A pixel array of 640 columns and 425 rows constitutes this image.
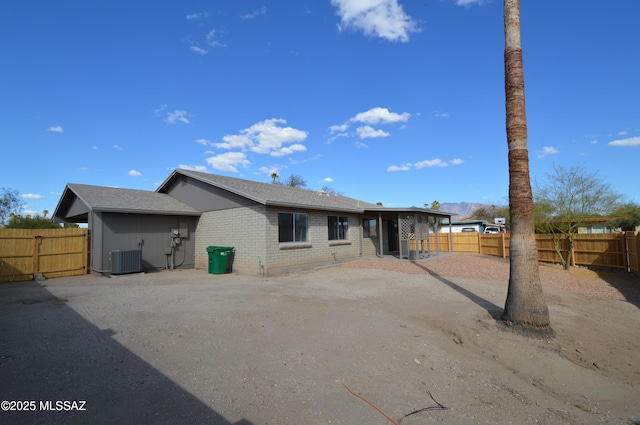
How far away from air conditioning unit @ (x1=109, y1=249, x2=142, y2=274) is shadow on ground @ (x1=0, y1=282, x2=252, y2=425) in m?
6.91

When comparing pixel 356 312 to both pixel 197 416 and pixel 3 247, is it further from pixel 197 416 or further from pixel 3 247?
pixel 3 247

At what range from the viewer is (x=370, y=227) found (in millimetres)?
19906

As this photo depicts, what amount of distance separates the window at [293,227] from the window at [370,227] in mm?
5494

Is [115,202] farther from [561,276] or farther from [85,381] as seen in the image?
[561,276]

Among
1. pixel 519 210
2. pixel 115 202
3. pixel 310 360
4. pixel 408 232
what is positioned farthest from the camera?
pixel 408 232

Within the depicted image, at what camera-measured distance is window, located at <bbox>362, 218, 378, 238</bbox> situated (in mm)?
19334

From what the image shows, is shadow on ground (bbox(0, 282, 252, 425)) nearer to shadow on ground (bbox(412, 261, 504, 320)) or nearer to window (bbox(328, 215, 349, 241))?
shadow on ground (bbox(412, 261, 504, 320))

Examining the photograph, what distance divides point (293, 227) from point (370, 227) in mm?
7268

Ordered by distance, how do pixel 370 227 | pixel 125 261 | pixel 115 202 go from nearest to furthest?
pixel 125 261, pixel 115 202, pixel 370 227

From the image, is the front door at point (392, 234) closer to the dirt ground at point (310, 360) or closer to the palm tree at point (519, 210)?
the dirt ground at point (310, 360)

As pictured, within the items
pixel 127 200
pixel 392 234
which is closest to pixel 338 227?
pixel 392 234

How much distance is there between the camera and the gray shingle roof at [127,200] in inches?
508

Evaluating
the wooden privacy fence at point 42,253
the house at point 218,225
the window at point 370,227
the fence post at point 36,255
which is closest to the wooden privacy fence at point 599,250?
the house at point 218,225

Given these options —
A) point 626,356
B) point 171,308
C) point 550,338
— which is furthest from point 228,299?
point 626,356
